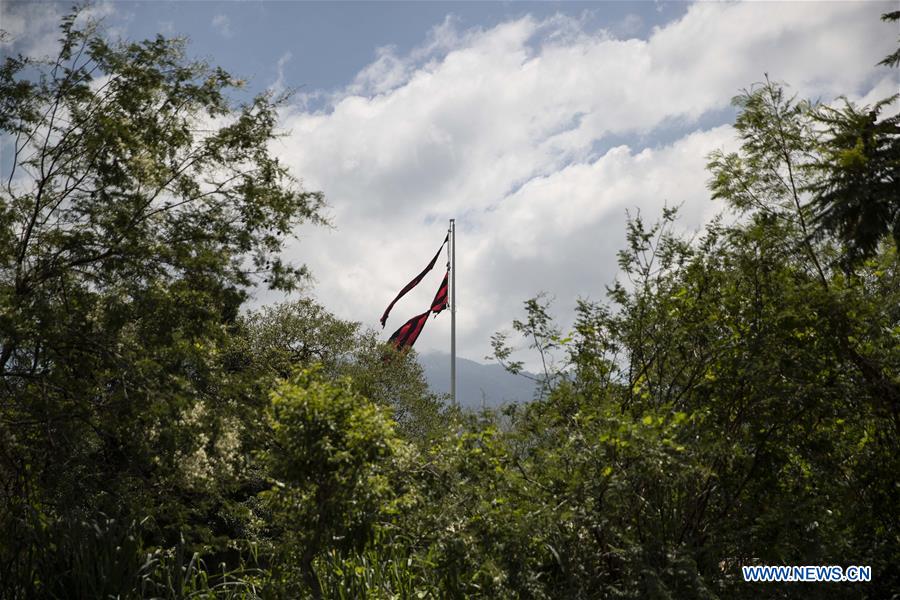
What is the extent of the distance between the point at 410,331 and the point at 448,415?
12.5 m

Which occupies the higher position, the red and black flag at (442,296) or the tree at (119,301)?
the red and black flag at (442,296)

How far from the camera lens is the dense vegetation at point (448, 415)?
18.1 feet

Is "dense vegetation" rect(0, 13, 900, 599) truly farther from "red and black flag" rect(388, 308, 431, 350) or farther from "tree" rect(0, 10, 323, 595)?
"red and black flag" rect(388, 308, 431, 350)

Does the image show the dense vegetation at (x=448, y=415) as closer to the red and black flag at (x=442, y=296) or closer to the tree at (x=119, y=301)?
the tree at (x=119, y=301)

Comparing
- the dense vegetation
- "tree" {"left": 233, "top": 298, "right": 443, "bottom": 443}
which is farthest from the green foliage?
"tree" {"left": 233, "top": 298, "right": 443, "bottom": 443}

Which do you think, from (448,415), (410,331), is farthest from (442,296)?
(448,415)

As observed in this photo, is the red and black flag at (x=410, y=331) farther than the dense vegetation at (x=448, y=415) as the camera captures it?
Yes

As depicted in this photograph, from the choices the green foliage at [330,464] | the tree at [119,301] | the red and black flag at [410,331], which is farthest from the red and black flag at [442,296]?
the green foliage at [330,464]

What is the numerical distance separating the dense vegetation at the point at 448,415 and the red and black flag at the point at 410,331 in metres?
10.8

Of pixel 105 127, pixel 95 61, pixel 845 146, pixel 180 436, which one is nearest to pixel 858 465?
pixel 845 146

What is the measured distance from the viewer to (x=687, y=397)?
6570 millimetres

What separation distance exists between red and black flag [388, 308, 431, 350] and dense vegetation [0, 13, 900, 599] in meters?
10.8

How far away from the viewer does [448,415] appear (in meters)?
7.20


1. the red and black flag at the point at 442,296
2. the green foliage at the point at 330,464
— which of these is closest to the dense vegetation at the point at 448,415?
the green foliage at the point at 330,464
